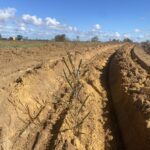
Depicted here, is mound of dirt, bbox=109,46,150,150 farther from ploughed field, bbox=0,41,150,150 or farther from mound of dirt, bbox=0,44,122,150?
mound of dirt, bbox=0,44,122,150

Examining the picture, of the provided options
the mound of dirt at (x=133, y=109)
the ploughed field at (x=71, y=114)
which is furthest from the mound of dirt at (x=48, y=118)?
the mound of dirt at (x=133, y=109)

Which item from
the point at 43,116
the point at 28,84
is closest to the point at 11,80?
the point at 28,84

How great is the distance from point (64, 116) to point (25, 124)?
1325 millimetres

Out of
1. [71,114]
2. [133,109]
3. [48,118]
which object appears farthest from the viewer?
[48,118]

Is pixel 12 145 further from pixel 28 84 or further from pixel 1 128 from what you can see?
pixel 28 84

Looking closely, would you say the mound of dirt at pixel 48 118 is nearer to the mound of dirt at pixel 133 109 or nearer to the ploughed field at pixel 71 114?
the ploughed field at pixel 71 114

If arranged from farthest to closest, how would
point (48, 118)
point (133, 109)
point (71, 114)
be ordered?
point (48, 118)
point (133, 109)
point (71, 114)

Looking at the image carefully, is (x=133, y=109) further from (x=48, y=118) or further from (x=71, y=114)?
(x=48, y=118)

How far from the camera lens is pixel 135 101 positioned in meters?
11.6

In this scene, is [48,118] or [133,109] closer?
[133,109]

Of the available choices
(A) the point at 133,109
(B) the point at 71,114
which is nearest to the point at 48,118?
(B) the point at 71,114

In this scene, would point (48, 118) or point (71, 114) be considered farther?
point (48, 118)

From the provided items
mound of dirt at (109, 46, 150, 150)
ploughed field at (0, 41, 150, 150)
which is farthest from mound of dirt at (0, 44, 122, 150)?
mound of dirt at (109, 46, 150, 150)

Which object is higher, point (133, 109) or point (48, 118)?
point (133, 109)
